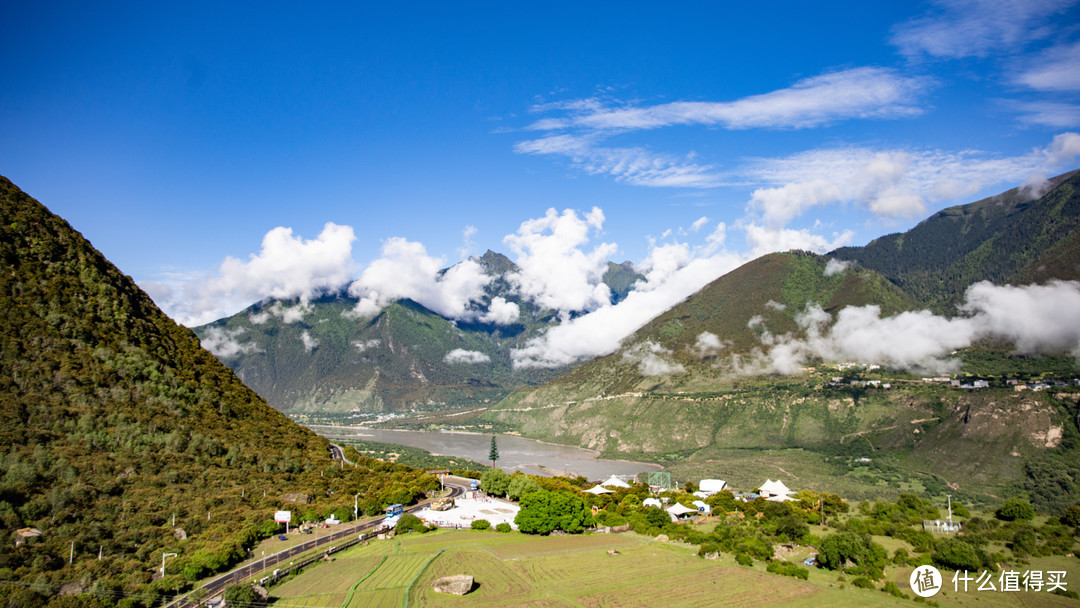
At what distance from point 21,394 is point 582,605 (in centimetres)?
4693

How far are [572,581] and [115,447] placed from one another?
3999 cm

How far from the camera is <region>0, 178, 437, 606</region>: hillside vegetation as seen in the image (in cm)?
4131

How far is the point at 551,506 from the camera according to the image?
219 ft

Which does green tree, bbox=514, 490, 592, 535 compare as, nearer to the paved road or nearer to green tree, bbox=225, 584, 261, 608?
the paved road

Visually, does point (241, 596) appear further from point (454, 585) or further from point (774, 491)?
point (774, 491)

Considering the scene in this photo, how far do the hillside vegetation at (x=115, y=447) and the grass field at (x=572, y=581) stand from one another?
9.71 meters

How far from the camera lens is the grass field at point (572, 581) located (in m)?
41.9

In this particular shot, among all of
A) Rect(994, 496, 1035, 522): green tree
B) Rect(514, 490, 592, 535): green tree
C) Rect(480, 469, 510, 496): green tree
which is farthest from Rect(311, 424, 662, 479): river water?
Rect(994, 496, 1035, 522): green tree

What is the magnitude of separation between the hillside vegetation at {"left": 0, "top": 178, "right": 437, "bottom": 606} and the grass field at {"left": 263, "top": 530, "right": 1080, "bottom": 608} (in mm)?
9706

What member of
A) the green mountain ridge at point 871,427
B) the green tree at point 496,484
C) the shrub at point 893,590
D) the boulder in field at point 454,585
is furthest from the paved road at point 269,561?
the green mountain ridge at point 871,427

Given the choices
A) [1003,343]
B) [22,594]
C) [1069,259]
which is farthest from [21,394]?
[1069,259]

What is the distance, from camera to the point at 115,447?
177 ft

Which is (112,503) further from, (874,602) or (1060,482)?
(1060,482)

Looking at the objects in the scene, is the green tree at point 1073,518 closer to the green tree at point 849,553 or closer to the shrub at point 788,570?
the green tree at point 849,553
